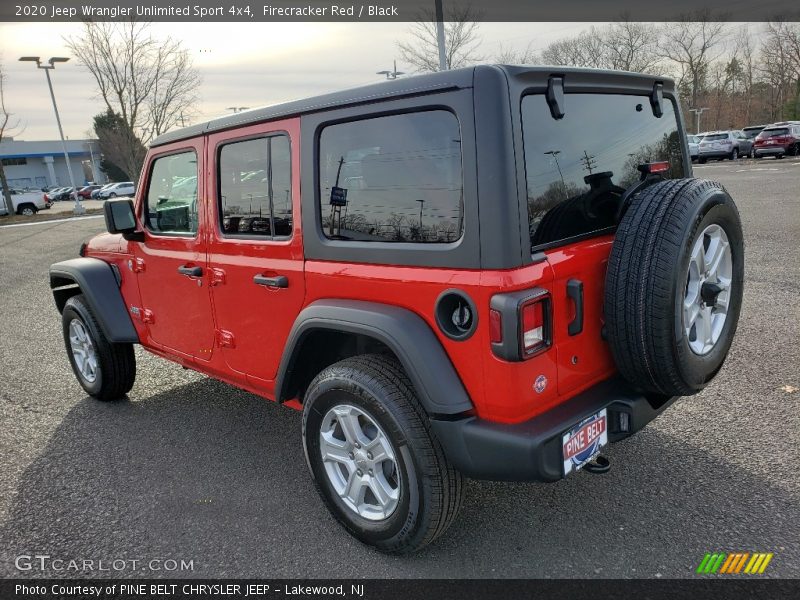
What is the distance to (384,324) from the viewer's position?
2299 mm

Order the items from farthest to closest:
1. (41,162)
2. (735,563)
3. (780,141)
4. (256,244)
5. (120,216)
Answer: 1. (41,162)
2. (780,141)
3. (120,216)
4. (256,244)
5. (735,563)

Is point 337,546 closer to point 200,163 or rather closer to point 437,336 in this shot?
point 437,336

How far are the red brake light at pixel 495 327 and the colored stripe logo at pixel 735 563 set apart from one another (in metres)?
1.27

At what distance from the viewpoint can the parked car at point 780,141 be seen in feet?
85.4

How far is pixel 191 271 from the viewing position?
132 inches

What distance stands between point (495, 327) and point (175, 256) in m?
2.24

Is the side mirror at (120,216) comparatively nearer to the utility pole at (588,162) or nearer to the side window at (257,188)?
the side window at (257,188)

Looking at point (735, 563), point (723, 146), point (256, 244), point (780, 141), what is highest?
point (256, 244)

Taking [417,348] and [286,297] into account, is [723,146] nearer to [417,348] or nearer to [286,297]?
[286,297]

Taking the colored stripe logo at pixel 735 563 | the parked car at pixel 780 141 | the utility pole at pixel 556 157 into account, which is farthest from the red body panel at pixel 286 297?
the parked car at pixel 780 141

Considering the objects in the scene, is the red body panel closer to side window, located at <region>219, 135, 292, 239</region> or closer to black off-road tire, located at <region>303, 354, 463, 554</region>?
side window, located at <region>219, 135, 292, 239</region>

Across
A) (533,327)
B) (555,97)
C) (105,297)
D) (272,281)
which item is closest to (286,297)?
(272,281)
